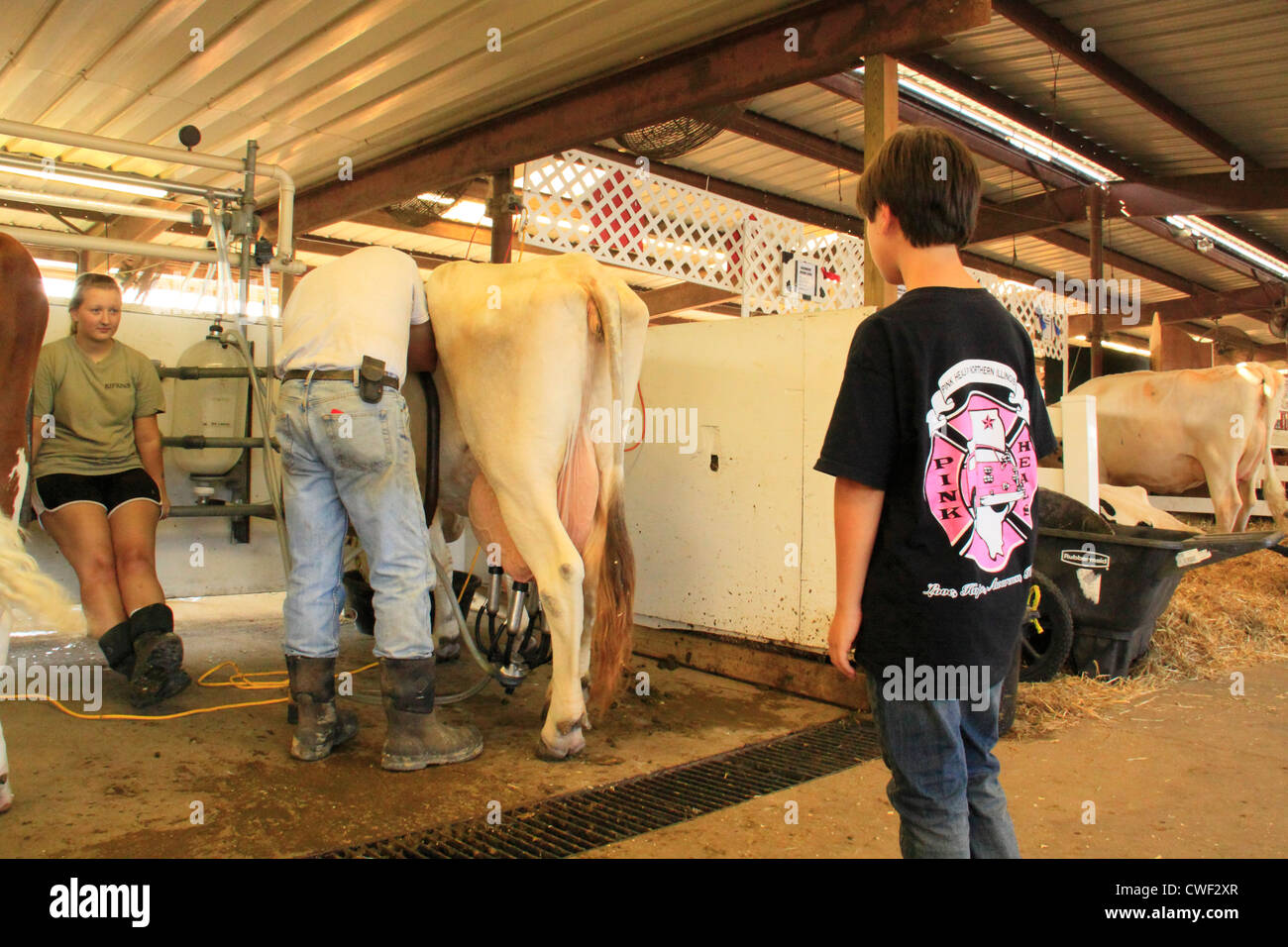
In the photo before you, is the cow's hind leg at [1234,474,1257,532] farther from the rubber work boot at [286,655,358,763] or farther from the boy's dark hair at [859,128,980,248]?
the rubber work boot at [286,655,358,763]

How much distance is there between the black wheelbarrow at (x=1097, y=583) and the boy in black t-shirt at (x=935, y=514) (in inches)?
96.9

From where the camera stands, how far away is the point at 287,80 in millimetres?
4777

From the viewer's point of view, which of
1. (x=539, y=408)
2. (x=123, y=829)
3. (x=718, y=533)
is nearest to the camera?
(x=123, y=829)

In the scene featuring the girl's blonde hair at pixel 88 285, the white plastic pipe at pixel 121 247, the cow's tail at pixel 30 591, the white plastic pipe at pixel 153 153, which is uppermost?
the white plastic pipe at pixel 153 153

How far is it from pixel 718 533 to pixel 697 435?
0.47 meters

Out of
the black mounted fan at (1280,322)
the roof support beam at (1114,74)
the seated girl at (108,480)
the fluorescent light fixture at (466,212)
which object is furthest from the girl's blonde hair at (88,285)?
the black mounted fan at (1280,322)

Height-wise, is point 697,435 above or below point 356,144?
below

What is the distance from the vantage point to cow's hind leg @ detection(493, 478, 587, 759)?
283 cm

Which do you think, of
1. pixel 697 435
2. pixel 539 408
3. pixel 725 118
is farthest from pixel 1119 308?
pixel 539 408

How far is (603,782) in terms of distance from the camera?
2.66 meters

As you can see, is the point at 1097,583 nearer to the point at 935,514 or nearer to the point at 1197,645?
the point at 1197,645

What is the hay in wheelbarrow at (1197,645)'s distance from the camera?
3.55 meters

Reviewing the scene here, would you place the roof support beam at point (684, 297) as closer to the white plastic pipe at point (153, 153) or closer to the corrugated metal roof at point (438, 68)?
the corrugated metal roof at point (438, 68)
